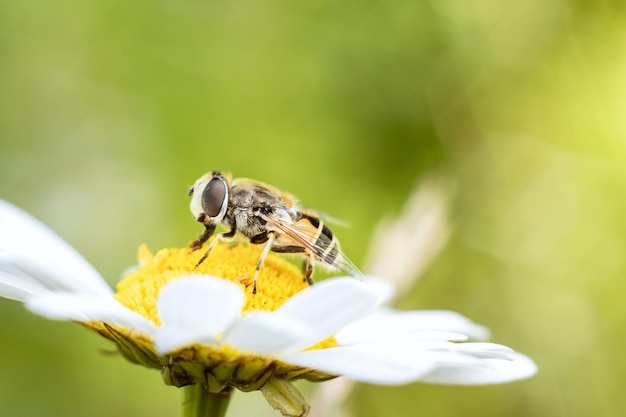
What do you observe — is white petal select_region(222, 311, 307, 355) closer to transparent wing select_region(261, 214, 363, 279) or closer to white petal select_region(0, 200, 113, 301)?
white petal select_region(0, 200, 113, 301)

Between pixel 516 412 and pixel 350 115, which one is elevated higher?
pixel 350 115

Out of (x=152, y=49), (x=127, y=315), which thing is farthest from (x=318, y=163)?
(x=127, y=315)

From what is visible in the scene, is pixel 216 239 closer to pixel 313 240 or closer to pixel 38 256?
pixel 313 240

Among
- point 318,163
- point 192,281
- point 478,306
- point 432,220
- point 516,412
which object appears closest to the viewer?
point 192,281

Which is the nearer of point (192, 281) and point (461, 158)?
point (192, 281)

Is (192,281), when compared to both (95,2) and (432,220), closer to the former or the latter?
(432,220)

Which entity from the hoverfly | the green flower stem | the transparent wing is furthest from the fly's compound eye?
the green flower stem

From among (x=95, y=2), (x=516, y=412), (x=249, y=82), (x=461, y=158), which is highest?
(x=95, y=2)
